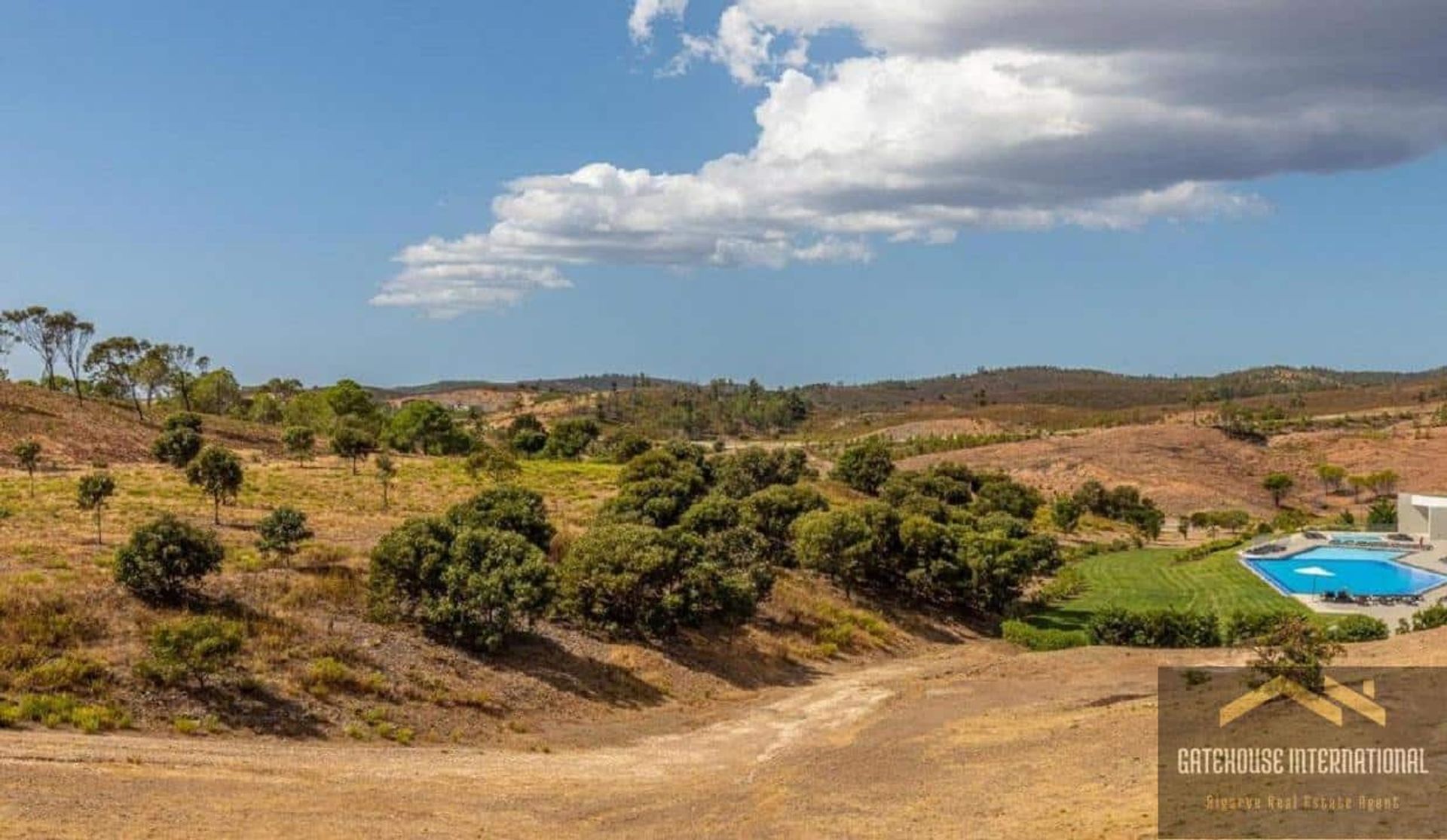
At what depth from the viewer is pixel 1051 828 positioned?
1745 centimetres

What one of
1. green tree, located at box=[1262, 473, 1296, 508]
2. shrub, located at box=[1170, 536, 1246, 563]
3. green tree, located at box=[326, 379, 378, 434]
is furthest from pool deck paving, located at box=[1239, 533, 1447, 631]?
green tree, located at box=[326, 379, 378, 434]

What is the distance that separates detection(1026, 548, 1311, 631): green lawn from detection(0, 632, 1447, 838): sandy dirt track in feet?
71.7

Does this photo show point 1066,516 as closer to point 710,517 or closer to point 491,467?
point 710,517

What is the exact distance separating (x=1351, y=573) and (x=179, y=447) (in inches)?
2990

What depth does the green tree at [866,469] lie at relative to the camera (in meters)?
88.2

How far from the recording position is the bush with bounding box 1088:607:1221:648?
40000 millimetres

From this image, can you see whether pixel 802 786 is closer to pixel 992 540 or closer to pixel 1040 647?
pixel 1040 647

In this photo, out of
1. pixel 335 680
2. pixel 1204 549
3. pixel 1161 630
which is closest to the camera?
pixel 335 680

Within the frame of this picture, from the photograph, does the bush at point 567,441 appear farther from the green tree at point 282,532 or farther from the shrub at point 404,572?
the shrub at point 404,572

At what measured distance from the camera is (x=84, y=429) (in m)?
73.7

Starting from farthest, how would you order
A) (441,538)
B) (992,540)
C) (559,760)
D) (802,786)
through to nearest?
(992,540) → (441,538) → (559,760) → (802,786)

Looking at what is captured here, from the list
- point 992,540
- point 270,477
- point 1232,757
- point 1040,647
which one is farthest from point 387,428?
point 1232,757

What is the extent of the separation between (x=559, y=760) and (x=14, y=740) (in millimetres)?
12276

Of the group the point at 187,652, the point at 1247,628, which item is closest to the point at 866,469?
the point at 1247,628
